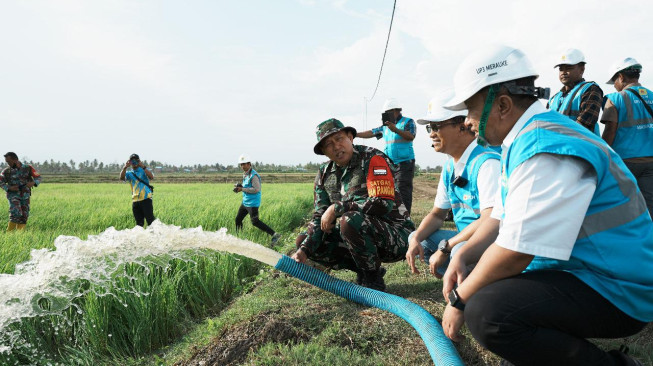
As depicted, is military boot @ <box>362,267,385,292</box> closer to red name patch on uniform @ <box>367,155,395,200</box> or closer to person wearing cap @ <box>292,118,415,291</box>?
person wearing cap @ <box>292,118,415,291</box>

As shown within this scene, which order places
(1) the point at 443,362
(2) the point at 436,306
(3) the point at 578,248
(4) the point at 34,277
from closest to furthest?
(3) the point at 578,248, (1) the point at 443,362, (2) the point at 436,306, (4) the point at 34,277

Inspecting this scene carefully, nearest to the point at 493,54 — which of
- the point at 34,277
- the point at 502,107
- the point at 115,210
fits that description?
the point at 502,107

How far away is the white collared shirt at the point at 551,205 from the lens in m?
1.26

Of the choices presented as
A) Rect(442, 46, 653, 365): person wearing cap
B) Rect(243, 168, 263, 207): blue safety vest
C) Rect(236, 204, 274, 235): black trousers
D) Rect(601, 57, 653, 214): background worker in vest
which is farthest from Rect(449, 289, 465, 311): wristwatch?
Rect(243, 168, 263, 207): blue safety vest

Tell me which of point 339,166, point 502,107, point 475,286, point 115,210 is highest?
point 502,107

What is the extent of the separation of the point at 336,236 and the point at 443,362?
1603 mm

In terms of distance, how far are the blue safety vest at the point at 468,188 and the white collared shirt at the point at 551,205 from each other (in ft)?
3.26

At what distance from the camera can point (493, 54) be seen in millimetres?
1561

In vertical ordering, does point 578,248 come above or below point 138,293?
above

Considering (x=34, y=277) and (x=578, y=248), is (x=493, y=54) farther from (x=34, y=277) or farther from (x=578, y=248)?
(x=34, y=277)

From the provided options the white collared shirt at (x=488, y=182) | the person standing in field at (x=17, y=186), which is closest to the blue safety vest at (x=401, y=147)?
the white collared shirt at (x=488, y=182)

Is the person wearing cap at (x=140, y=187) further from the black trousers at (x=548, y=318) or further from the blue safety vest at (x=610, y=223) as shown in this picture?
the blue safety vest at (x=610, y=223)

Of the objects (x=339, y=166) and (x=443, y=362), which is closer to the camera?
(x=443, y=362)

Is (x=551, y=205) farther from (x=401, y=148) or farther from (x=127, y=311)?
(x=401, y=148)
